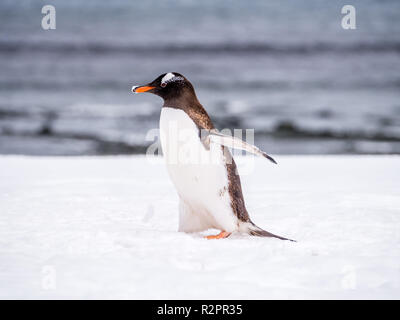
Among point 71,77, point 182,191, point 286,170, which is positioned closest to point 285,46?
point 71,77

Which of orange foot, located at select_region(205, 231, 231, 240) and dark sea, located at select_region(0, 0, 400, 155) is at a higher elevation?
dark sea, located at select_region(0, 0, 400, 155)

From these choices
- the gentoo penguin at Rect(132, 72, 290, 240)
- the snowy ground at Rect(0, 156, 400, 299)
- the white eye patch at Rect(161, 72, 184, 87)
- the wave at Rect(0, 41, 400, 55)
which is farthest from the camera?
the wave at Rect(0, 41, 400, 55)

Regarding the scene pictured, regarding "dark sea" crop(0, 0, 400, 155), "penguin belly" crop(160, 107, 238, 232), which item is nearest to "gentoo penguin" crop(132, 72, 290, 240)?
"penguin belly" crop(160, 107, 238, 232)

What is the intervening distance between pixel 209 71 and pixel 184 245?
15.0 m

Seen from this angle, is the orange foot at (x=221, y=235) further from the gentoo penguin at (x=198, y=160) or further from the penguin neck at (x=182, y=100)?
the penguin neck at (x=182, y=100)

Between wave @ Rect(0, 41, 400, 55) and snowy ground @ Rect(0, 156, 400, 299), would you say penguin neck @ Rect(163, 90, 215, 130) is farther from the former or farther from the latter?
wave @ Rect(0, 41, 400, 55)

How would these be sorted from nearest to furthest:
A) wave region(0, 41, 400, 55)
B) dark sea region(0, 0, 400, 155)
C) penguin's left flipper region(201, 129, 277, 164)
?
1. penguin's left flipper region(201, 129, 277, 164)
2. dark sea region(0, 0, 400, 155)
3. wave region(0, 41, 400, 55)

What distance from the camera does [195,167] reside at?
287 centimetres

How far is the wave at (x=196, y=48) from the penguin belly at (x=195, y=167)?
54.6ft

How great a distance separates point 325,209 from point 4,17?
20.9m

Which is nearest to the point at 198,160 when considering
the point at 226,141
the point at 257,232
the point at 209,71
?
the point at 226,141

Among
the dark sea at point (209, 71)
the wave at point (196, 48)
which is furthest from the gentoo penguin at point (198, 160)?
the wave at point (196, 48)

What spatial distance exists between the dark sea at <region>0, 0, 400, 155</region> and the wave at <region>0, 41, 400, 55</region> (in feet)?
0.22

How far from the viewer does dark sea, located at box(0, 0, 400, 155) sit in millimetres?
10125
